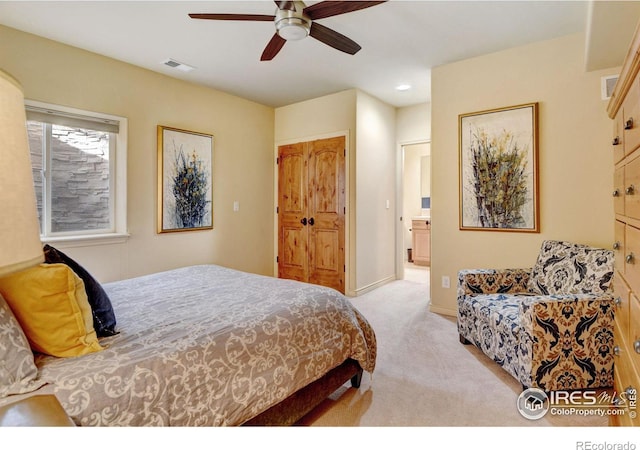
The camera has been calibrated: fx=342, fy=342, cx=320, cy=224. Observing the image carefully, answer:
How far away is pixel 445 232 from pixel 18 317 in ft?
11.0

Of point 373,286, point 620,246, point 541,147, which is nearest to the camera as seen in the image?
point 620,246

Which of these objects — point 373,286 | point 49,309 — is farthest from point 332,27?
point 373,286

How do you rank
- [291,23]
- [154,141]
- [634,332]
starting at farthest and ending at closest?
[154,141] → [291,23] → [634,332]

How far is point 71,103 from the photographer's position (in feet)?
9.92

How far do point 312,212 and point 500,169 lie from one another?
2341mm

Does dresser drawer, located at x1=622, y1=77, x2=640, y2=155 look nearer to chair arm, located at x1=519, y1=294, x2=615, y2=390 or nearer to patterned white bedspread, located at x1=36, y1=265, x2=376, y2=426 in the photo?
chair arm, located at x1=519, y1=294, x2=615, y2=390

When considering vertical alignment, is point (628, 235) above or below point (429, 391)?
above

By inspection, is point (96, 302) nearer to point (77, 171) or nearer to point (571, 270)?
point (77, 171)

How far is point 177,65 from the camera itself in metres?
3.46

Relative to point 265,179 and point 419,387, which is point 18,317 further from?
point 265,179

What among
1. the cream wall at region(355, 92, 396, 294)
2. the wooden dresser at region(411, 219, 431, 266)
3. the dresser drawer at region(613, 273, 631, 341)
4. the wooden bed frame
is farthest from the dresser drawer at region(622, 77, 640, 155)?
the wooden dresser at region(411, 219, 431, 266)

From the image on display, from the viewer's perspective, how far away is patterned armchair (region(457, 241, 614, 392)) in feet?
6.39
